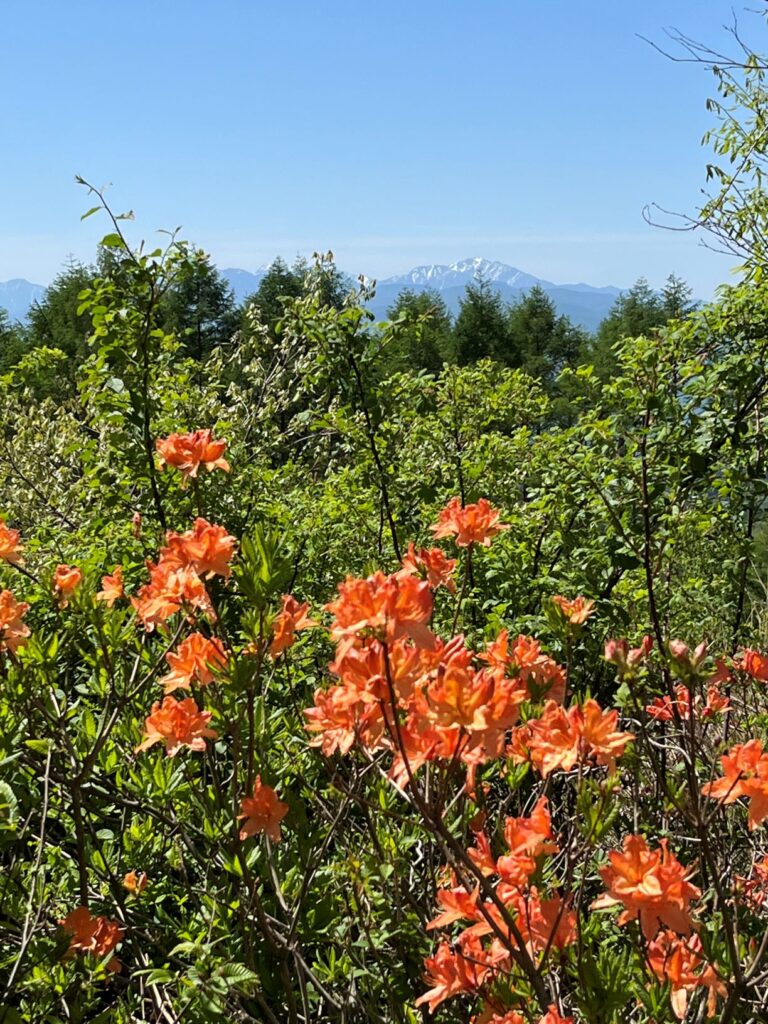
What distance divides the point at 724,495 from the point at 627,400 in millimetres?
513

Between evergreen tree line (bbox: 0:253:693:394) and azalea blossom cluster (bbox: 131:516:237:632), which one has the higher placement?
evergreen tree line (bbox: 0:253:693:394)

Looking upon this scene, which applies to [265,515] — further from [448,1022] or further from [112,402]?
[448,1022]

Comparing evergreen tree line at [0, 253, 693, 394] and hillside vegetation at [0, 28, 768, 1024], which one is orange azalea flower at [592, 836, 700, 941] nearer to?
hillside vegetation at [0, 28, 768, 1024]

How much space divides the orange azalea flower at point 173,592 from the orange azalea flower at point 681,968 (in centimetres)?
76

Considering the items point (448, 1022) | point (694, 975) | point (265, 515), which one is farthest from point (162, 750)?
point (265, 515)

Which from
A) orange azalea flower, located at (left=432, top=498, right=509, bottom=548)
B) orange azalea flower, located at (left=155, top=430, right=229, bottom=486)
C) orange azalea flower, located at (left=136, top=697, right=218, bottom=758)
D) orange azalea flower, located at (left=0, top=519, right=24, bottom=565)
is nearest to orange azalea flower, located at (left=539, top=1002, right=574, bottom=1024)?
orange azalea flower, located at (left=136, top=697, right=218, bottom=758)

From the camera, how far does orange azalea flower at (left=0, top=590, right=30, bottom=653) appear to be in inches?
53.1

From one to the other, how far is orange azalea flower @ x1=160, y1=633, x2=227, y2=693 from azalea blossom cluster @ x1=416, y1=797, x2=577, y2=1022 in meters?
0.47

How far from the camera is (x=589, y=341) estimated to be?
95.8 feet

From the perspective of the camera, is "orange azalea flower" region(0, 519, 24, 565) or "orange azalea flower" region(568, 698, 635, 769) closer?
"orange azalea flower" region(568, 698, 635, 769)

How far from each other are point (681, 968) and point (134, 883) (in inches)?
42.7

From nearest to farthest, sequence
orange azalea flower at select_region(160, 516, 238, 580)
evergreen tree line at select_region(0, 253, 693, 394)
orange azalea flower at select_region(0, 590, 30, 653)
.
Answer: orange azalea flower at select_region(160, 516, 238, 580), orange azalea flower at select_region(0, 590, 30, 653), evergreen tree line at select_region(0, 253, 693, 394)

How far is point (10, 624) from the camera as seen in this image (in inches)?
53.6

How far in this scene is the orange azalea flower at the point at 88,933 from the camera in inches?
55.2
